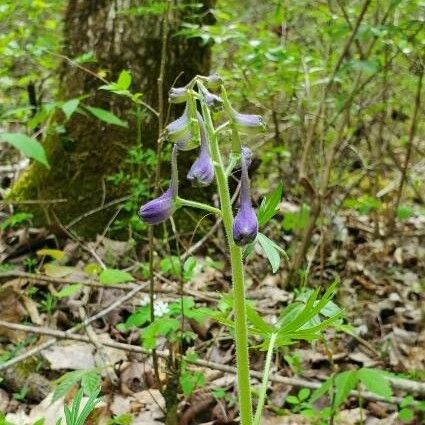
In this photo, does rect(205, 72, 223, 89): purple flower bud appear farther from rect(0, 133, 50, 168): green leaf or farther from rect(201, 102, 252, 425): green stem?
rect(0, 133, 50, 168): green leaf

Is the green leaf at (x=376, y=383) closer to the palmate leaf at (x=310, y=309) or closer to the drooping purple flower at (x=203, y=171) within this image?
the palmate leaf at (x=310, y=309)

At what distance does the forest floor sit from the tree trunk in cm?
38

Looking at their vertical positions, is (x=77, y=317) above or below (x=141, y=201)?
below

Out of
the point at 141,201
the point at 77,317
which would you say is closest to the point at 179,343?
the point at 77,317

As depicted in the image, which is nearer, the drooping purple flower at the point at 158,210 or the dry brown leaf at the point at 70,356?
the drooping purple flower at the point at 158,210

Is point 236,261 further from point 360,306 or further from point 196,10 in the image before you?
point 196,10

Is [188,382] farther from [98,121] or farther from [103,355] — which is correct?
[98,121]

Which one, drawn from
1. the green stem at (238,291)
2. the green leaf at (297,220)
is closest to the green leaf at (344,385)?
the green stem at (238,291)

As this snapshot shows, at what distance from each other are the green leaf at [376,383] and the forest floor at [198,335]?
28cm

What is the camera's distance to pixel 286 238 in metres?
4.84

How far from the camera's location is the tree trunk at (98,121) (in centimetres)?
428

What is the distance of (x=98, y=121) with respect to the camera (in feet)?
14.4

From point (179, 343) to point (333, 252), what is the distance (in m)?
2.34

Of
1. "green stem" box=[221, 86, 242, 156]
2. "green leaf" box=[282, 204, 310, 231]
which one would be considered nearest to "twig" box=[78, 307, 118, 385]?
"green stem" box=[221, 86, 242, 156]
